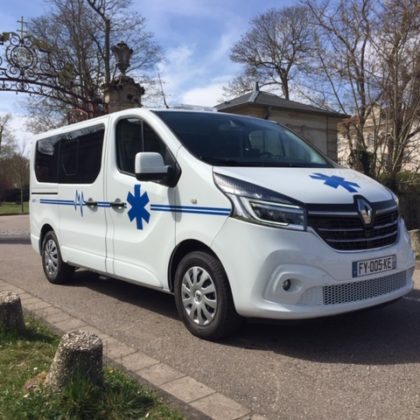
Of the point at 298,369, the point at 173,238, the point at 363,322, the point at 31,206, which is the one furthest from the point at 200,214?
the point at 31,206

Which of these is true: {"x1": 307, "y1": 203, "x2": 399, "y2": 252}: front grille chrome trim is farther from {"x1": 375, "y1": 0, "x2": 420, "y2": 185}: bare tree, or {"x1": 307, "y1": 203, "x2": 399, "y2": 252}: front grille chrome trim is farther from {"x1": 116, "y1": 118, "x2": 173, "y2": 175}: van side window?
{"x1": 375, "y1": 0, "x2": 420, "y2": 185}: bare tree

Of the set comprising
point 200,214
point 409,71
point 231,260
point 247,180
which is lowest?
point 231,260

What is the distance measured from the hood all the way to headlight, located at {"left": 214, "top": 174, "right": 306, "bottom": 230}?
2.5 inches

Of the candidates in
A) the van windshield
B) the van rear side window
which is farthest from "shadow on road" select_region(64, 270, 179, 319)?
the van windshield

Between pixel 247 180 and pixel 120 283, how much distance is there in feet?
11.6

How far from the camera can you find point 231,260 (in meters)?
4.23

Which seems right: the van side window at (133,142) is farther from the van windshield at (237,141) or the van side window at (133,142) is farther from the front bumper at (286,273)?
the front bumper at (286,273)

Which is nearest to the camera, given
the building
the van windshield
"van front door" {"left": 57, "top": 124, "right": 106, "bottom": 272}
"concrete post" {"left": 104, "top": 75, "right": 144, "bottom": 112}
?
the van windshield

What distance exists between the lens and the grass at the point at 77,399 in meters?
3.06

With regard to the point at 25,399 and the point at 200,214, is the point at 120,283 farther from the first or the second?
the point at 25,399

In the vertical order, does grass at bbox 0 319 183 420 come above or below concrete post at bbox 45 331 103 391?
below

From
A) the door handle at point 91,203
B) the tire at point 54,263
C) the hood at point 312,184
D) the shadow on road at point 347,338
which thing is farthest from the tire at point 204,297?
the tire at point 54,263

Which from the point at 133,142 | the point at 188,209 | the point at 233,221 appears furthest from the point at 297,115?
the point at 233,221

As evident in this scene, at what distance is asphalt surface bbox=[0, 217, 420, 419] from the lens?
11.2 ft
